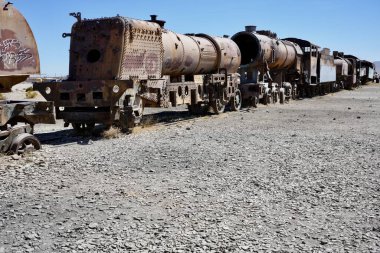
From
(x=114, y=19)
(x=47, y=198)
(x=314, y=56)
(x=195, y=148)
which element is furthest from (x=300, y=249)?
(x=314, y=56)

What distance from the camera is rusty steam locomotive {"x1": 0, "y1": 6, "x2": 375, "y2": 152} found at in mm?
7996

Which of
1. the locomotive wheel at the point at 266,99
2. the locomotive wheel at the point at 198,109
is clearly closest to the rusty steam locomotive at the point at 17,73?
the locomotive wheel at the point at 198,109

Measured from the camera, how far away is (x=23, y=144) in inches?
320

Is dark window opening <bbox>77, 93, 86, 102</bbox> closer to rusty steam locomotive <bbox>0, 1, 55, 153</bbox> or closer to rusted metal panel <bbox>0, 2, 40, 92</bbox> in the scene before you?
rusty steam locomotive <bbox>0, 1, 55, 153</bbox>

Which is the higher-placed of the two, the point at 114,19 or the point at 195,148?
the point at 114,19

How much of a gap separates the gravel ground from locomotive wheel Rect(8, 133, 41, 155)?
28cm

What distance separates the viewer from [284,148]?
9312mm

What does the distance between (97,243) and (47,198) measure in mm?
1709

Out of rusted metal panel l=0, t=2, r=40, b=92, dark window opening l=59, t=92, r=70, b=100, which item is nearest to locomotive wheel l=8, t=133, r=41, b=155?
rusted metal panel l=0, t=2, r=40, b=92

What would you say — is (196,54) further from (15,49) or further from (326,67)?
(326,67)

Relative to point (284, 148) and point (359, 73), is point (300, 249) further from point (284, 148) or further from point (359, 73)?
point (359, 73)

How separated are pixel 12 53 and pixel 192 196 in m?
4.45

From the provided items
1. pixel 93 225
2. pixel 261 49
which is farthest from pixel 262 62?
pixel 93 225

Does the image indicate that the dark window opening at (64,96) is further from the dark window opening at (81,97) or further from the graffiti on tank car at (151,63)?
the graffiti on tank car at (151,63)
